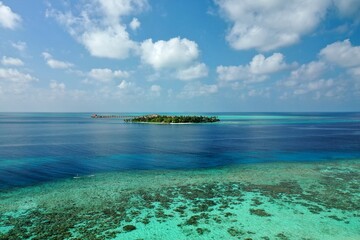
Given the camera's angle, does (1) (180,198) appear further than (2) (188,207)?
Yes

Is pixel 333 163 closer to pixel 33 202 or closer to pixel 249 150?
pixel 249 150

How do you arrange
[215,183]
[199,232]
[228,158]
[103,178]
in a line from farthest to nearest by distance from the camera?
[228,158] < [103,178] < [215,183] < [199,232]

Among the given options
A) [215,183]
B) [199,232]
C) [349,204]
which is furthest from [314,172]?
[199,232]

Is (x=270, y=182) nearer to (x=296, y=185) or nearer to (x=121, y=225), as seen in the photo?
(x=296, y=185)

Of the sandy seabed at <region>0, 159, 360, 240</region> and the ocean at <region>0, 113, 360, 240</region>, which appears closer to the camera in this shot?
the sandy seabed at <region>0, 159, 360, 240</region>

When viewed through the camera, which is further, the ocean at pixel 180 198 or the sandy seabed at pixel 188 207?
the ocean at pixel 180 198

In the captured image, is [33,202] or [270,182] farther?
[270,182]

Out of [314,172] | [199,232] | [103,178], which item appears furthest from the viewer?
[314,172]
